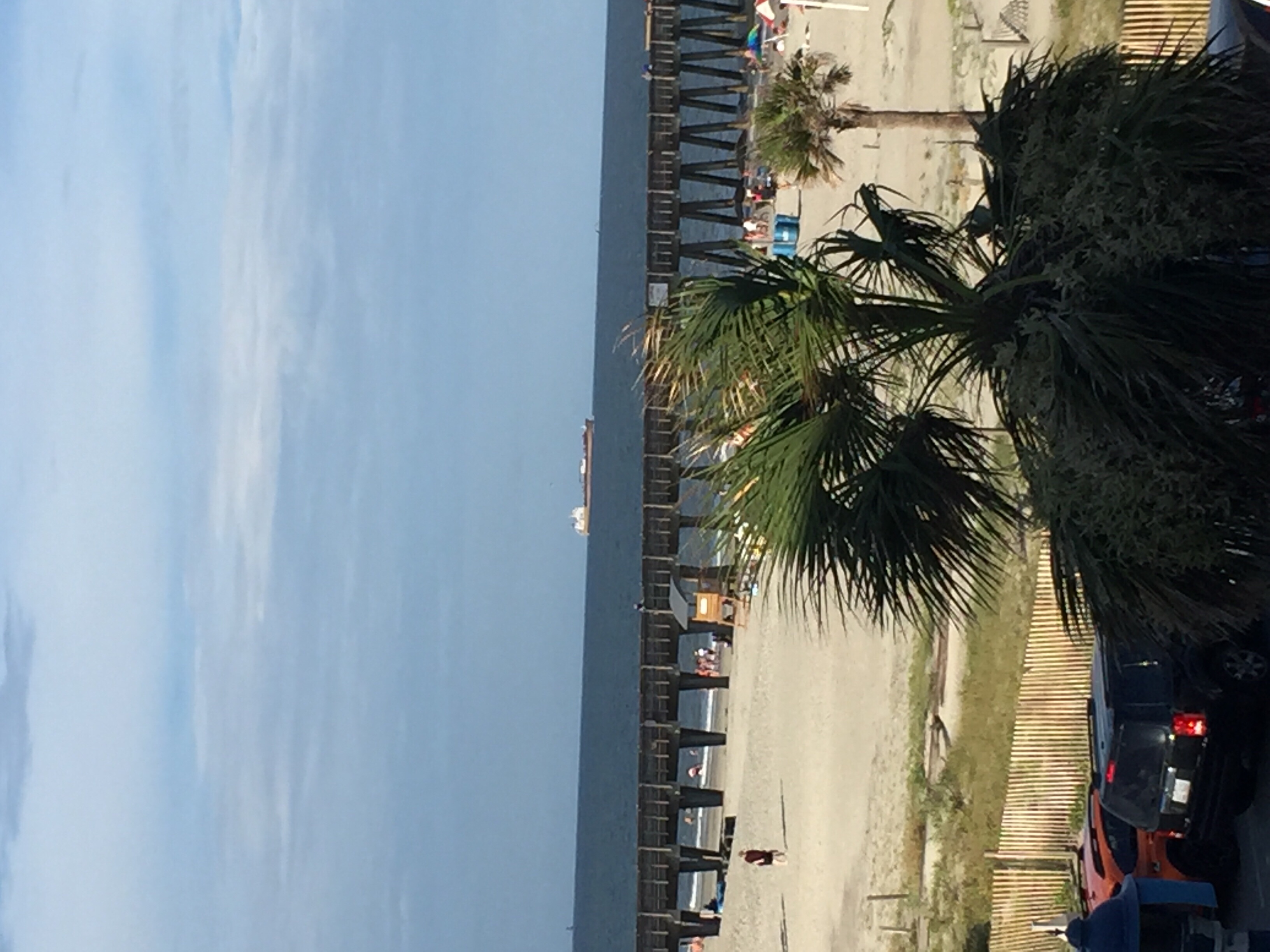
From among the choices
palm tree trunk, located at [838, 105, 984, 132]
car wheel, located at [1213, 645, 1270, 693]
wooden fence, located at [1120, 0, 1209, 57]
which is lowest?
car wheel, located at [1213, 645, 1270, 693]

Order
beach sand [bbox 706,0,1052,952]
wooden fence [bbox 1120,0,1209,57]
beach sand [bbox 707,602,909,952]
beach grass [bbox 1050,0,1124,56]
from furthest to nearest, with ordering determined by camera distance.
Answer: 1. beach sand [bbox 707,602,909,952]
2. beach sand [bbox 706,0,1052,952]
3. beach grass [bbox 1050,0,1124,56]
4. wooden fence [bbox 1120,0,1209,57]

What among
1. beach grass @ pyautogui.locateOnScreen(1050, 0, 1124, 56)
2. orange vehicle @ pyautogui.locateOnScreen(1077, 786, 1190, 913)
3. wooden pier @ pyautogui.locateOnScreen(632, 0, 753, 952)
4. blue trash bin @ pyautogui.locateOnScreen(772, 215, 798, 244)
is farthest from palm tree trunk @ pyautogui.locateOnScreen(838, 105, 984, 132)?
orange vehicle @ pyautogui.locateOnScreen(1077, 786, 1190, 913)

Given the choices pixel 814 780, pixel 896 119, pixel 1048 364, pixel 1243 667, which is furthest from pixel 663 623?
pixel 1048 364

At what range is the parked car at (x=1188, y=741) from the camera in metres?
11.4

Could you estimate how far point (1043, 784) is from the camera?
16875 millimetres

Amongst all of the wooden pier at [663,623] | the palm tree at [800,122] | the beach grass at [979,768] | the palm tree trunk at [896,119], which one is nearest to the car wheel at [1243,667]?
the beach grass at [979,768]

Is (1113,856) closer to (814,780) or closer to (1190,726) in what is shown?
(1190,726)

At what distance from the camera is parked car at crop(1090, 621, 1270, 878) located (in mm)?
11414

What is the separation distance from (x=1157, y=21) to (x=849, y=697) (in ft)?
41.5

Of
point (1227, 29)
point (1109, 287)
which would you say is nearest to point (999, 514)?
point (1109, 287)

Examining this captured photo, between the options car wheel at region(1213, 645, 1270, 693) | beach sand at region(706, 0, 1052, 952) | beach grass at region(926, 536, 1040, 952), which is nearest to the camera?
car wheel at region(1213, 645, 1270, 693)

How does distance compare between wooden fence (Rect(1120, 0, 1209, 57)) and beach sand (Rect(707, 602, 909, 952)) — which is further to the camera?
beach sand (Rect(707, 602, 909, 952))

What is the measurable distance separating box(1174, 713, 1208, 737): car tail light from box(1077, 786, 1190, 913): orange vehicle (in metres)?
1.16

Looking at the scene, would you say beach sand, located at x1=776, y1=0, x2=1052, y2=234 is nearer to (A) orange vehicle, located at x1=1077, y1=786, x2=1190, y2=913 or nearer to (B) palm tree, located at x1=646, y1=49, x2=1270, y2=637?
(A) orange vehicle, located at x1=1077, y1=786, x2=1190, y2=913
